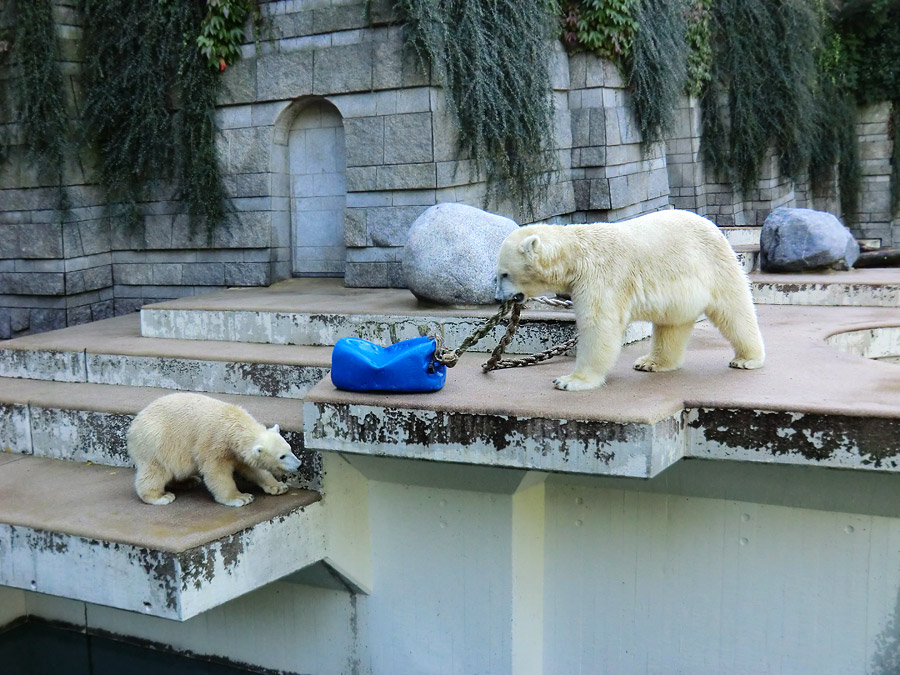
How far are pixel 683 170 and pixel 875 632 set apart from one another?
9.12 meters

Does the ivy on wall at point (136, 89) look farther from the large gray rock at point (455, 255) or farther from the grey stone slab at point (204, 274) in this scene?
the large gray rock at point (455, 255)

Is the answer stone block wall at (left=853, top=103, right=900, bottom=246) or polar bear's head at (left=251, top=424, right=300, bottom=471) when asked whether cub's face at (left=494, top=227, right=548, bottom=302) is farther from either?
stone block wall at (left=853, top=103, right=900, bottom=246)

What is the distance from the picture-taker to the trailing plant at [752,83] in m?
12.1

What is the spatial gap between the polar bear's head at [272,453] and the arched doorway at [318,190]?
13.3 ft

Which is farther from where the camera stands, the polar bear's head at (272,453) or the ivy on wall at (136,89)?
the ivy on wall at (136,89)

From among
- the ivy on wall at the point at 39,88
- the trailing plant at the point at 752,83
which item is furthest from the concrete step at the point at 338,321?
the trailing plant at the point at 752,83

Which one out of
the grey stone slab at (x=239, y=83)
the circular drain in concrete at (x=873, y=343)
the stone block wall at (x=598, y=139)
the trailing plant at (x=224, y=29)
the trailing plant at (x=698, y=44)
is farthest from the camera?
the trailing plant at (x=698, y=44)

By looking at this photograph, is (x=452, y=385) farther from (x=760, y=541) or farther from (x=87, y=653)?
(x=87, y=653)

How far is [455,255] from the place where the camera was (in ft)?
18.1

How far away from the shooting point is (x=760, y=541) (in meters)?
3.80

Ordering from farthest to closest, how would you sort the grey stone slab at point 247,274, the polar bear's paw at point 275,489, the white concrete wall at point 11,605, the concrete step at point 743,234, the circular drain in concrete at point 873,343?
the concrete step at point 743,234
the grey stone slab at point 247,274
the circular drain in concrete at point 873,343
the white concrete wall at point 11,605
the polar bear's paw at point 275,489

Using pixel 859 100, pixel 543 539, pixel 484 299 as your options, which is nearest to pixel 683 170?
pixel 859 100

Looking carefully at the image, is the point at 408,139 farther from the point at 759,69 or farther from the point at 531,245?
the point at 759,69

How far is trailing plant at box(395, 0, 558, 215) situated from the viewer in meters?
6.79
